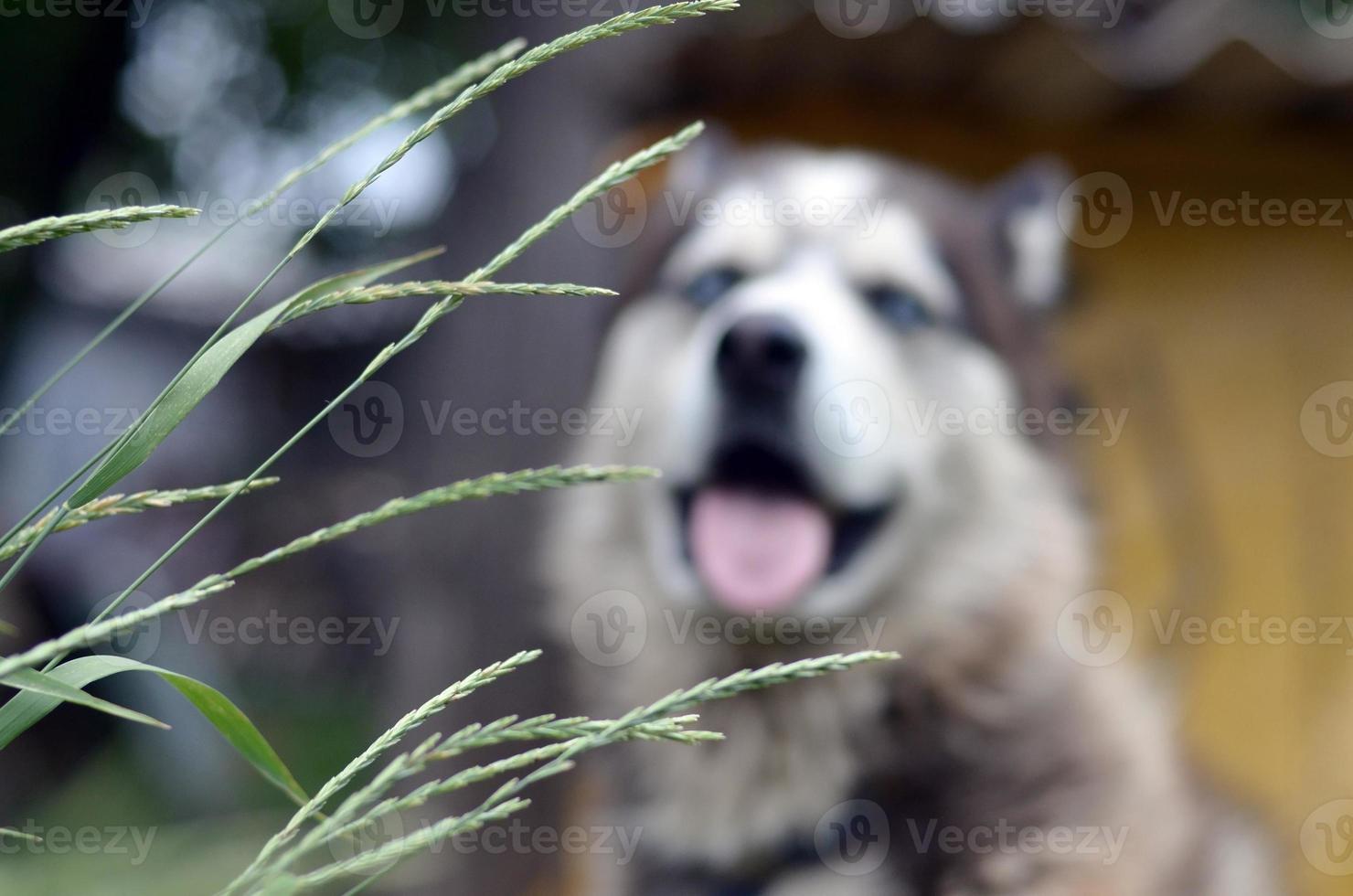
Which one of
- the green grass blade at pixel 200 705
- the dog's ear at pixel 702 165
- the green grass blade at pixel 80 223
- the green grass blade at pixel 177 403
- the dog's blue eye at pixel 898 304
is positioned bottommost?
the green grass blade at pixel 200 705

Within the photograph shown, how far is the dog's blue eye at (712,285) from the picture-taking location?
2432 mm

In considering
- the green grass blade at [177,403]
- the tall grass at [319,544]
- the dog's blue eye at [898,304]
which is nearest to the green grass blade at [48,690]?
the tall grass at [319,544]

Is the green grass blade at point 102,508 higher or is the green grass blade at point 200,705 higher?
the green grass blade at point 102,508

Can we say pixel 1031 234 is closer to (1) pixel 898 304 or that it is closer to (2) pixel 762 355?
(1) pixel 898 304

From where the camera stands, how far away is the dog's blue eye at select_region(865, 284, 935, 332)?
7.65 ft

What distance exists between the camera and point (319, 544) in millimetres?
647

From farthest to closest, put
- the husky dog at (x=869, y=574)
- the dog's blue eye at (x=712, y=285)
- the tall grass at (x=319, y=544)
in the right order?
the dog's blue eye at (x=712, y=285)
the husky dog at (x=869, y=574)
the tall grass at (x=319, y=544)

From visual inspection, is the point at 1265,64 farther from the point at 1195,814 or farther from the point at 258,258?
the point at 258,258

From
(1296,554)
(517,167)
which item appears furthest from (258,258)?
(1296,554)

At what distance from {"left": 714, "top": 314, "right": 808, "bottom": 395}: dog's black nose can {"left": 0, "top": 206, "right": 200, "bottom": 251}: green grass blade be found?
156 centimetres

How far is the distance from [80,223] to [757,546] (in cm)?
189

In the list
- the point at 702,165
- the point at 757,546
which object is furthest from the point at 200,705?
the point at 702,165

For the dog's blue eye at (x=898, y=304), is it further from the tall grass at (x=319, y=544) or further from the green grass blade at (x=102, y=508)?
the green grass blade at (x=102, y=508)

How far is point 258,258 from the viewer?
7.28 m
